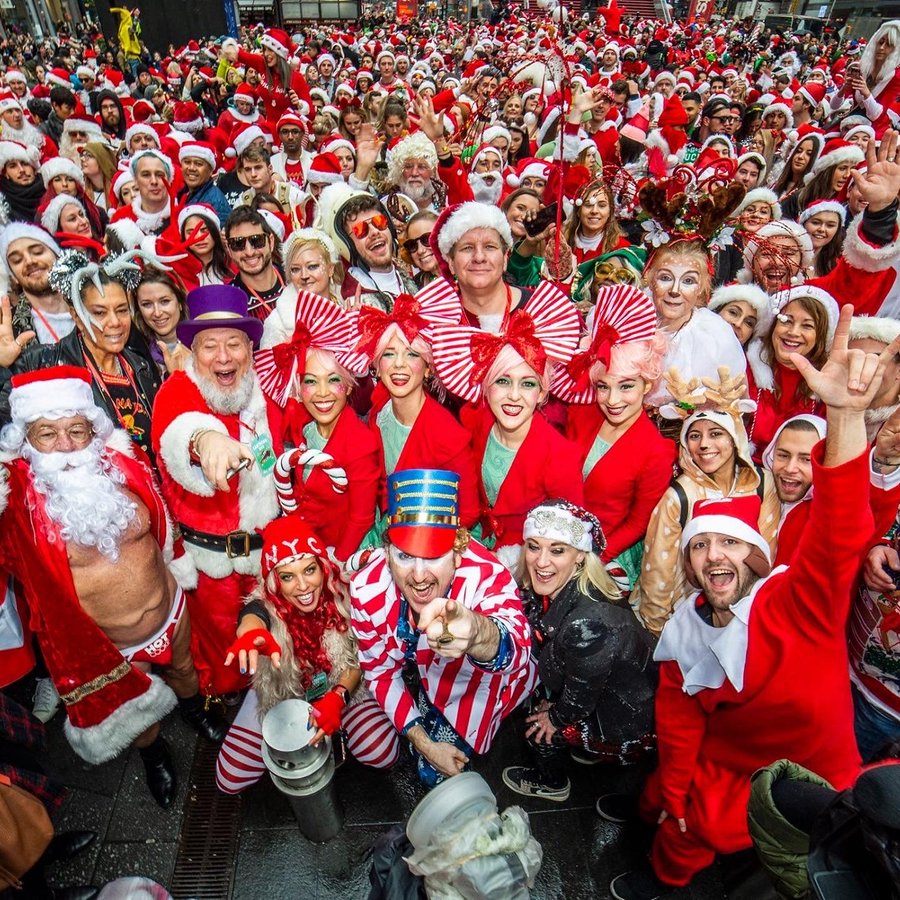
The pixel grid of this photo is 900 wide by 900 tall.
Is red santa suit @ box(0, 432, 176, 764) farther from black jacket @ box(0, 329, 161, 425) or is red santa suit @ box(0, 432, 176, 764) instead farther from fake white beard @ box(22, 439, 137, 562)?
black jacket @ box(0, 329, 161, 425)

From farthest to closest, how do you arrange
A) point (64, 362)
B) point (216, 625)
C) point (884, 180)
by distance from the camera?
point (884, 180), point (64, 362), point (216, 625)

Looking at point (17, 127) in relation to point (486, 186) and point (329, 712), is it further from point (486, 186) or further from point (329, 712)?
point (329, 712)

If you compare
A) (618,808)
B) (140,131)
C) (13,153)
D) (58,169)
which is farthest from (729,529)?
(140,131)

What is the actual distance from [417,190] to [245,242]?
2.27m

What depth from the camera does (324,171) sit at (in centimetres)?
658

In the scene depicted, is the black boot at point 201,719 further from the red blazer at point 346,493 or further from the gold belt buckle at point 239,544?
the red blazer at point 346,493

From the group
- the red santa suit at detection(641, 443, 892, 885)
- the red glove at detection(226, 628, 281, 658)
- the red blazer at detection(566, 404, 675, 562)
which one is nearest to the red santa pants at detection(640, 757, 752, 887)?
the red santa suit at detection(641, 443, 892, 885)

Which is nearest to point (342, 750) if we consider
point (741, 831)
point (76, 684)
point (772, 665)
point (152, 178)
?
point (76, 684)

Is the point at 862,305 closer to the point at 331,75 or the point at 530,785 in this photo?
the point at 530,785

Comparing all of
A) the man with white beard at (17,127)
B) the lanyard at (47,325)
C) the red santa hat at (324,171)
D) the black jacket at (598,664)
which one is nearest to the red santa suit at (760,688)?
the black jacket at (598,664)

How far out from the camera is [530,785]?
304cm

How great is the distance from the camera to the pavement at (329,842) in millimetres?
2695

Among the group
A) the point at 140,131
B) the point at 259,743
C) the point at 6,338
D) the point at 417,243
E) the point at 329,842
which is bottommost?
the point at 329,842

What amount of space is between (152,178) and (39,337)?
9.73ft
